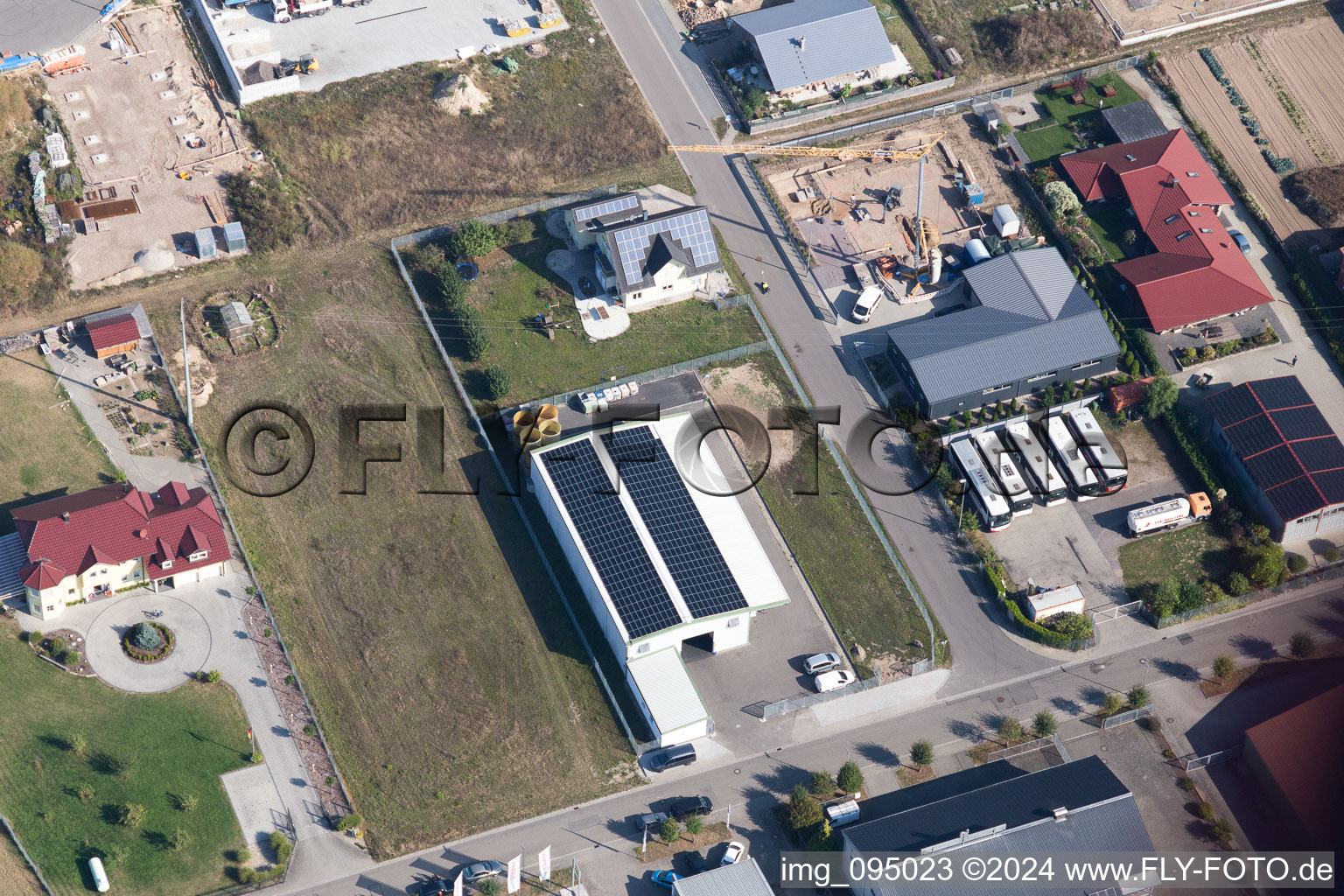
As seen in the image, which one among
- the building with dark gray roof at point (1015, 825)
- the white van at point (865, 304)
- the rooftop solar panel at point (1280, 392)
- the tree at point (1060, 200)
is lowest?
the building with dark gray roof at point (1015, 825)

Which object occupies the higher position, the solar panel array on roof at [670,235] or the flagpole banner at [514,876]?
the solar panel array on roof at [670,235]

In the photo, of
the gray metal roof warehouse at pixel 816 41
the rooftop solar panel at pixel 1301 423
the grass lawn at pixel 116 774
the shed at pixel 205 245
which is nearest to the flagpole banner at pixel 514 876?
the grass lawn at pixel 116 774

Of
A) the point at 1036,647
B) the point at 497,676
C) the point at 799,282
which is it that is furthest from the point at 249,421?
the point at 1036,647

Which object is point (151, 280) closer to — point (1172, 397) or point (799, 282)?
point (799, 282)

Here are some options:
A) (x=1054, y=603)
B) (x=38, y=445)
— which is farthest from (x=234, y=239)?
(x=1054, y=603)

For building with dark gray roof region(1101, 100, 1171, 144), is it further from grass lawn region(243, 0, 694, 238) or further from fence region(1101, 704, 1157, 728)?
fence region(1101, 704, 1157, 728)

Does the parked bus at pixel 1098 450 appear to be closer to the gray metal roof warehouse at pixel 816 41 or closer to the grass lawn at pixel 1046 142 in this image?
the grass lawn at pixel 1046 142

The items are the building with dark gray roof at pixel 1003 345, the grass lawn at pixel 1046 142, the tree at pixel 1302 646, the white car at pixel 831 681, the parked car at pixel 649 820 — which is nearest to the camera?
the parked car at pixel 649 820

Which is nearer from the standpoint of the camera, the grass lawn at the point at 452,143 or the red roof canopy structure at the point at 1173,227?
the red roof canopy structure at the point at 1173,227
